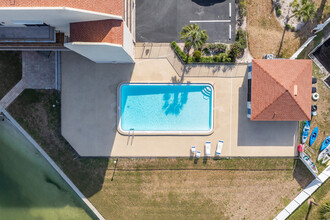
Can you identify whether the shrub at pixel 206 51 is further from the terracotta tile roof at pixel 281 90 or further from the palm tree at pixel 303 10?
the palm tree at pixel 303 10

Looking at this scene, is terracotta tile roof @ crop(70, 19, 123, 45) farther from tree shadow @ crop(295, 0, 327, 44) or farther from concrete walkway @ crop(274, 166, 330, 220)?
concrete walkway @ crop(274, 166, 330, 220)

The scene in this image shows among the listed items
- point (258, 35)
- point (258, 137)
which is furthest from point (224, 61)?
point (258, 137)

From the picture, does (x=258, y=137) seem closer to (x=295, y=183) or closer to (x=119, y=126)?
(x=295, y=183)

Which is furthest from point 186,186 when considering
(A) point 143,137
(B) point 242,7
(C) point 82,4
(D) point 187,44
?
(B) point 242,7

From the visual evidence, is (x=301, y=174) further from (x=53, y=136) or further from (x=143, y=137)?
(x=53, y=136)

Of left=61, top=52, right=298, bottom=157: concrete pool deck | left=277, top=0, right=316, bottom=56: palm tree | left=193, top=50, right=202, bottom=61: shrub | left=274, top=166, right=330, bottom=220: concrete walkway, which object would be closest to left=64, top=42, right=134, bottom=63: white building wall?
left=61, top=52, right=298, bottom=157: concrete pool deck
